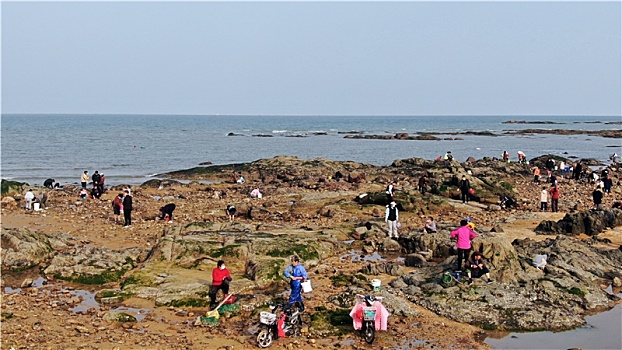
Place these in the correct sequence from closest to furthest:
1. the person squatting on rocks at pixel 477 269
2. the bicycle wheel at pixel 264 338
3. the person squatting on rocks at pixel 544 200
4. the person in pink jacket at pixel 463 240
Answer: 1. the bicycle wheel at pixel 264 338
2. the person squatting on rocks at pixel 477 269
3. the person in pink jacket at pixel 463 240
4. the person squatting on rocks at pixel 544 200

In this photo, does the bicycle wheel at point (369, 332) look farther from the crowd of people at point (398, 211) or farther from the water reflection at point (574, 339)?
the water reflection at point (574, 339)

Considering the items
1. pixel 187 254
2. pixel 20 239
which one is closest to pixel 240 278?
pixel 187 254

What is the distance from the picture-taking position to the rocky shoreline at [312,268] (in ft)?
48.1

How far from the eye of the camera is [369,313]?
13.8 m

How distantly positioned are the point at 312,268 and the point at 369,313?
7.09 meters

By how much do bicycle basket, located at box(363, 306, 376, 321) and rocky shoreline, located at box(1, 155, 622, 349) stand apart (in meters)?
0.65

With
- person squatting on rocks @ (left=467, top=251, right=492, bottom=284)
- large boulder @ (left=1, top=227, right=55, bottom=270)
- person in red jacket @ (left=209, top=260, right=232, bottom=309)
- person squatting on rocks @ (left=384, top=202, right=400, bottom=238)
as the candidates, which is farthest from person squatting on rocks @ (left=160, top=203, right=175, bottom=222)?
person squatting on rocks @ (left=467, top=251, right=492, bottom=284)

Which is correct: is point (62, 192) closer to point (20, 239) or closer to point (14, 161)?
point (20, 239)

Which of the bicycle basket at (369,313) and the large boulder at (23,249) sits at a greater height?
the bicycle basket at (369,313)

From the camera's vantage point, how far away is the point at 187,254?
20031 mm

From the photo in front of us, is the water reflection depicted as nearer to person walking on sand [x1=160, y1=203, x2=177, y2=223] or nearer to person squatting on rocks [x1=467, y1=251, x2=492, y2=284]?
person squatting on rocks [x1=467, y1=251, x2=492, y2=284]

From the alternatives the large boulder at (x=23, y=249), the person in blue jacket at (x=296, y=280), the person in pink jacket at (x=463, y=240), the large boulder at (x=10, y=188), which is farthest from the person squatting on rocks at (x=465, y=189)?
the large boulder at (x=10, y=188)

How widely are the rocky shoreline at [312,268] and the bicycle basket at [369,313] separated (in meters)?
0.65

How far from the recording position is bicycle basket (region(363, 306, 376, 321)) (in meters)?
13.7
